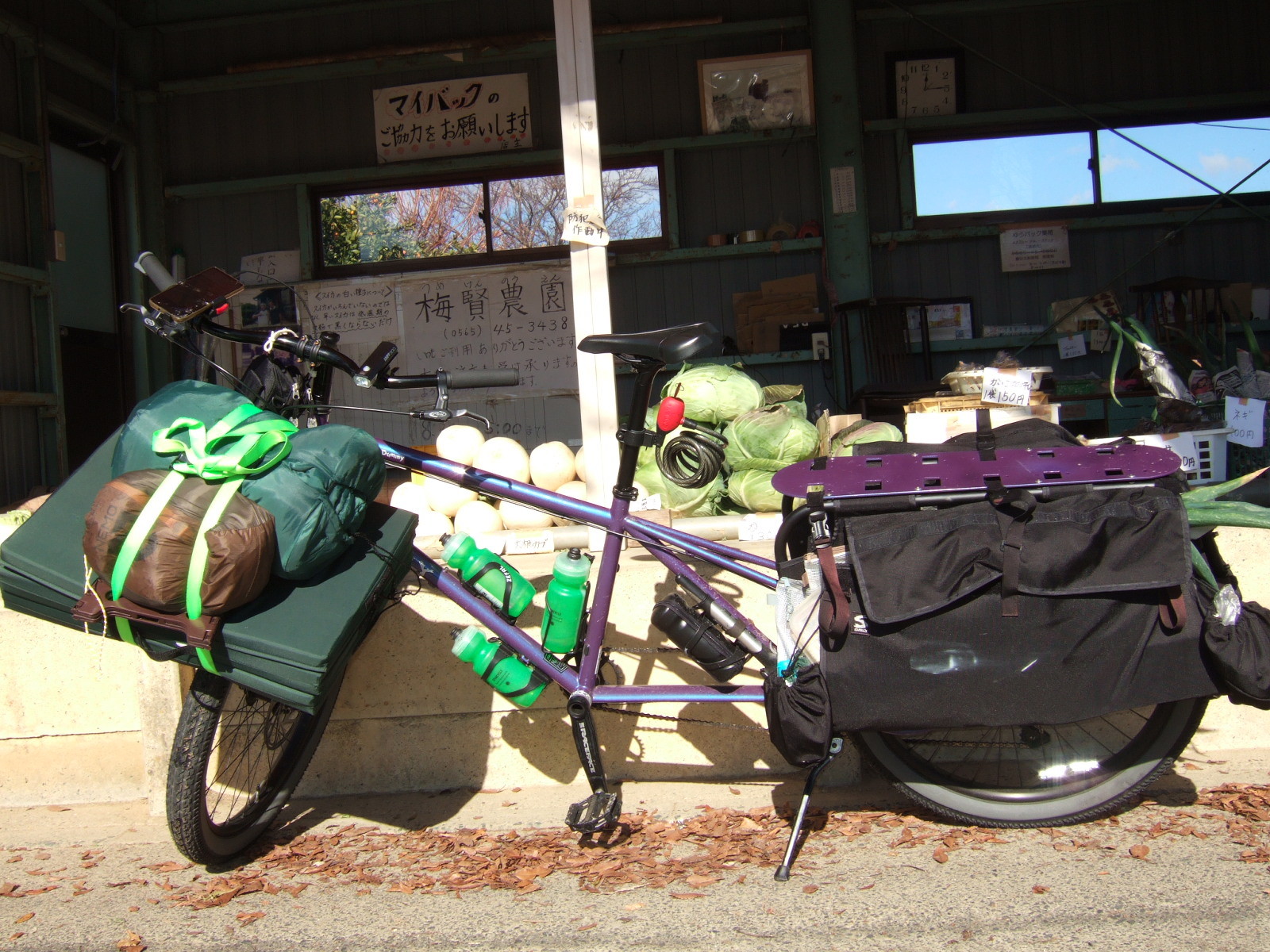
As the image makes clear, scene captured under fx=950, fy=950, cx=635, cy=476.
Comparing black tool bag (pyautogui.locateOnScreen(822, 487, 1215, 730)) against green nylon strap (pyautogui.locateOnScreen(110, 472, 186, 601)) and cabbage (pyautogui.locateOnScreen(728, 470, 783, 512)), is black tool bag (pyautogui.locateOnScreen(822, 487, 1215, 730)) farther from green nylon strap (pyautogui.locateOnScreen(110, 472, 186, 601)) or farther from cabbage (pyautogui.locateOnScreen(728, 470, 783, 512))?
green nylon strap (pyautogui.locateOnScreen(110, 472, 186, 601))

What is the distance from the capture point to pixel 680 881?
2889 millimetres

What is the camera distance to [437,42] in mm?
7852

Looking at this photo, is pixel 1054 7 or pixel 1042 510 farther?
pixel 1054 7

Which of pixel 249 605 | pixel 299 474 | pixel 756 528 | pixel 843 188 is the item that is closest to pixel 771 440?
pixel 756 528

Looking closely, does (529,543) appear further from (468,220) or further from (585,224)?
(468,220)

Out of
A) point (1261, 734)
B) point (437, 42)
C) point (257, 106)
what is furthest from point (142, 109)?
point (1261, 734)

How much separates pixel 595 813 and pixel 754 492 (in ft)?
5.59

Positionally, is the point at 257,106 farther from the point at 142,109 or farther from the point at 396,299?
the point at 396,299

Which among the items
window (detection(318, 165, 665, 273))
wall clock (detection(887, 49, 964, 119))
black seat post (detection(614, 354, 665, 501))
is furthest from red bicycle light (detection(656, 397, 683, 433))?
wall clock (detection(887, 49, 964, 119))

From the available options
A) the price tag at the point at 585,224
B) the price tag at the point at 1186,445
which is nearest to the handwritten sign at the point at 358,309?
the price tag at the point at 585,224

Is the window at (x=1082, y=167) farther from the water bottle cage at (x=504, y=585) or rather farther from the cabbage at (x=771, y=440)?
the water bottle cage at (x=504, y=585)

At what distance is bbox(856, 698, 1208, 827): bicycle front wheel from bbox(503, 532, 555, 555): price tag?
1.50 metres

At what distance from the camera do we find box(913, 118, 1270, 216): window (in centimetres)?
751

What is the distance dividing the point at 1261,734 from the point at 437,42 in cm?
742
